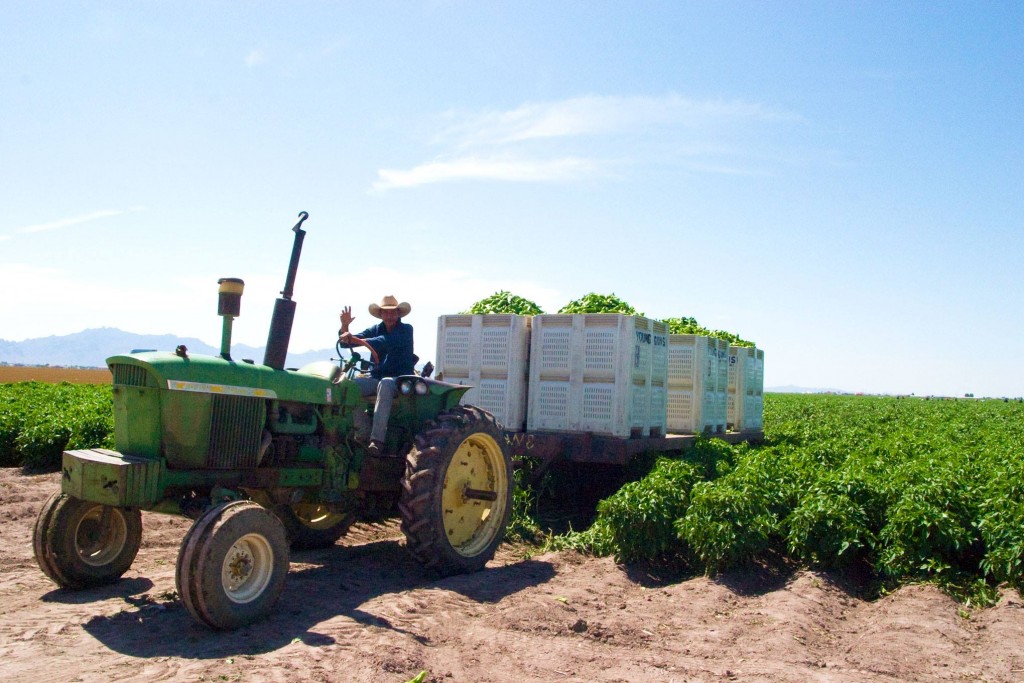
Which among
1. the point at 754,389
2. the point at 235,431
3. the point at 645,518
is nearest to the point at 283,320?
the point at 235,431

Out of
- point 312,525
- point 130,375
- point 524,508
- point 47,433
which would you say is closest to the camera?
point 130,375

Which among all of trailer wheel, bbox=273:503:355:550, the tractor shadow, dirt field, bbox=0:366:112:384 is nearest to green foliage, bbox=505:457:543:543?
the tractor shadow

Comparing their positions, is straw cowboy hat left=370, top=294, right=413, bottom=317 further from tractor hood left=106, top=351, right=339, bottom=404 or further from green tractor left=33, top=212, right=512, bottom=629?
tractor hood left=106, top=351, right=339, bottom=404

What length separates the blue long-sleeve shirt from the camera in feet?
24.4

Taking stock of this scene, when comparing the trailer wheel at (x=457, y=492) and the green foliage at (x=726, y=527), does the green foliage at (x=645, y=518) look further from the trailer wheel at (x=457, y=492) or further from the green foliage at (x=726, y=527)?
the trailer wheel at (x=457, y=492)

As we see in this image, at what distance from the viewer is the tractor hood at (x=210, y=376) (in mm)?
5496

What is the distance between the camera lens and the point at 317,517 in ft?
26.4

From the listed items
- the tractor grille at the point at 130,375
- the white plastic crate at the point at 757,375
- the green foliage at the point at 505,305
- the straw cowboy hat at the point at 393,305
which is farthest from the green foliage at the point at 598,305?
the tractor grille at the point at 130,375

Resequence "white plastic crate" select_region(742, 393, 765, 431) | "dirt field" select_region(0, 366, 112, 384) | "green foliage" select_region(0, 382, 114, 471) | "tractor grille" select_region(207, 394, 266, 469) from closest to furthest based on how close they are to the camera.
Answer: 1. "tractor grille" select_region(207, 394, 266, 469)
2. "green foliage" select_region(0, 382, 114, 471)
3. "white plastic crate" select_region(742, 393, 765, 431)
4. "dirt field" select_region(0, 366, 112, 384)

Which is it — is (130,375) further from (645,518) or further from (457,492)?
(645,518)

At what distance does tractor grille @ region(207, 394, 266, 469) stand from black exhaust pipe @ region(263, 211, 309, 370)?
33cm

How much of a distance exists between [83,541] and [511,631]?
10.2 ft

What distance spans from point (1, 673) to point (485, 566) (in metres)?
3.95

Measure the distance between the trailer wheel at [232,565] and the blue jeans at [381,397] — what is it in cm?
149
